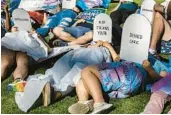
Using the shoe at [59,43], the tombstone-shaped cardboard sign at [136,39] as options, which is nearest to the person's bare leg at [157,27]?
the tombstone-shaped cardboard sign at [136,39]

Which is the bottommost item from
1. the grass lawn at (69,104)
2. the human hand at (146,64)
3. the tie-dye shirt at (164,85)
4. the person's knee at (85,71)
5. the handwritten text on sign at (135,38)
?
the grass lawn at (69,104)

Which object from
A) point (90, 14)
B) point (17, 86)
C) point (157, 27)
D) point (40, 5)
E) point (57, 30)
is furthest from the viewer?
point (40, 5)

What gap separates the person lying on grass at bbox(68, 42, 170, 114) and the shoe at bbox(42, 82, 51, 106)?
0.85 ft

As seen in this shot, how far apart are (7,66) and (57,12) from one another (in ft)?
7.08

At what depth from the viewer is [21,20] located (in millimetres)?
5711

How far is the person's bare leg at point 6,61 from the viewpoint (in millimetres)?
4875

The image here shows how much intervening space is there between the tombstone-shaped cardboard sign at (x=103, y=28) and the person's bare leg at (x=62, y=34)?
67 centimetres

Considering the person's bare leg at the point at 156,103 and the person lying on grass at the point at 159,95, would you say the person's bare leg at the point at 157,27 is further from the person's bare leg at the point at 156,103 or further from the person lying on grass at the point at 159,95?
the person's bare leg at the point at 156,103

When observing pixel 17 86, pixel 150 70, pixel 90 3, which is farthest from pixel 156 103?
pixel 90 3

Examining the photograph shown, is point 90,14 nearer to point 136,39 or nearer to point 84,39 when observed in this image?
point 84,39

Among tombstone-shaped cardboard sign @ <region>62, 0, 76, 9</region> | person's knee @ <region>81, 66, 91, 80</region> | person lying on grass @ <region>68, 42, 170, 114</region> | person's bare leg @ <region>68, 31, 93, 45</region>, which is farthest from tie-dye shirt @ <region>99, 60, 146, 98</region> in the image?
tombstone-shaped cardboard sign @ <region>62, 0, 76, 9</region>

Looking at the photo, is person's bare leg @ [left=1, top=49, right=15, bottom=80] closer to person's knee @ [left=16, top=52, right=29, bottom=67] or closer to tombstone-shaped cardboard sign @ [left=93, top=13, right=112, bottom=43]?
person's knee @ [left=16, top=52, right=29, bottom=67]

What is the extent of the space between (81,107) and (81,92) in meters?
0.24

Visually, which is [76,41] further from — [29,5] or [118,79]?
[29,5]
